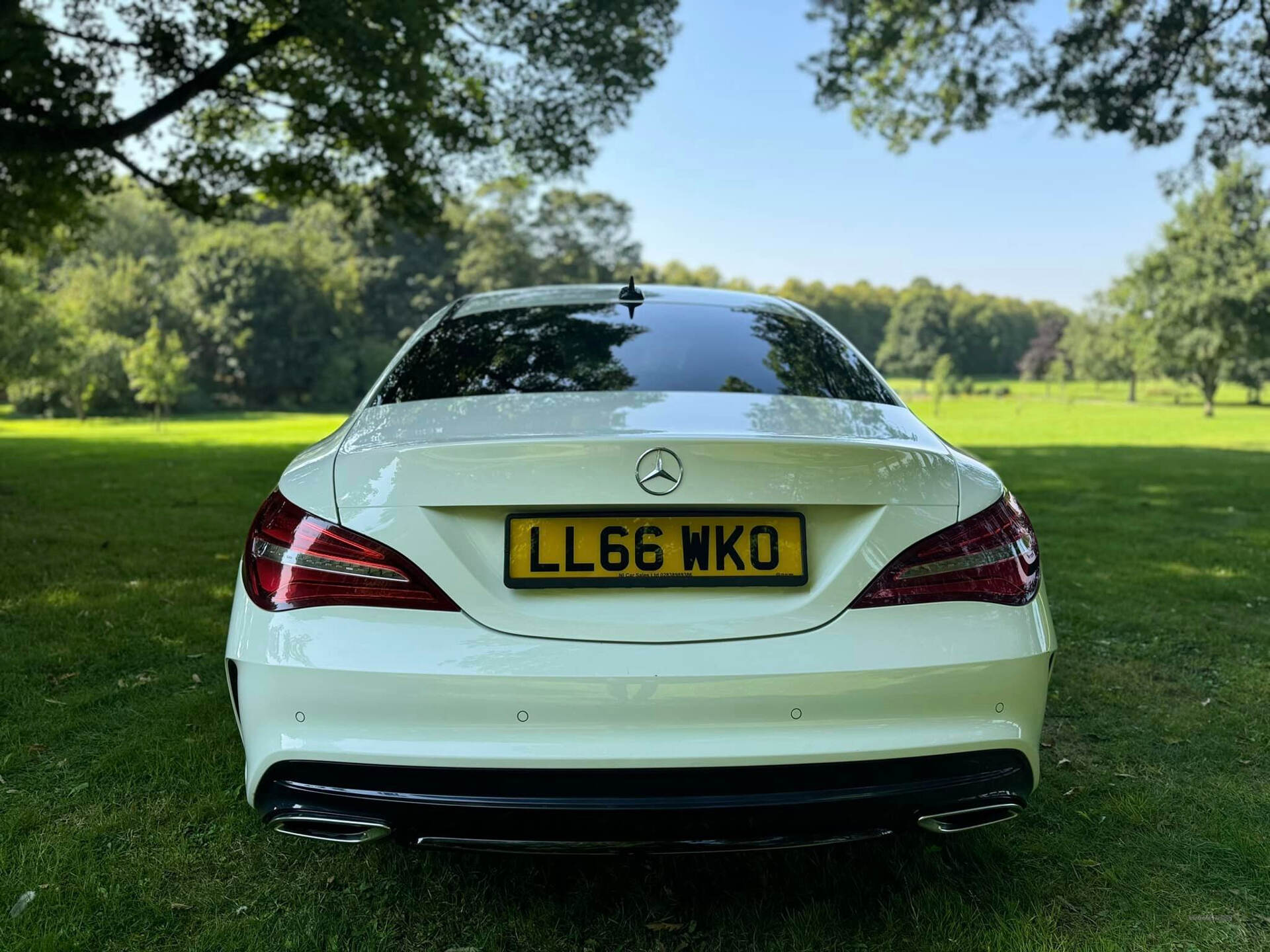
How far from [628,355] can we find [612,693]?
1.18 meters

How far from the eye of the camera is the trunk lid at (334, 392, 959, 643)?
1819 millimetres

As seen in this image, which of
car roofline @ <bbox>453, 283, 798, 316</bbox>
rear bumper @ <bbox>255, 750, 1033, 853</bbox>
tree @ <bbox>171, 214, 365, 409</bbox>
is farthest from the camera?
tree @ <bbox>171, 214, 365, 409</bbox>

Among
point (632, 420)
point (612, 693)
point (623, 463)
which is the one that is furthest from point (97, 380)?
point (612, 693)

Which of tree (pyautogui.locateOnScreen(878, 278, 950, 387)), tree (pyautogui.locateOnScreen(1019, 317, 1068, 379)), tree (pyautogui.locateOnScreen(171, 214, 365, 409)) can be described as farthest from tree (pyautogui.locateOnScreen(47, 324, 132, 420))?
tree (pyautogui.locateOnScreen(1019, 317, 1068, 379))

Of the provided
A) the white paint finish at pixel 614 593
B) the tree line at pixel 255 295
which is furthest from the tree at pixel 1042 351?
the white paint finish at pixel 614 593

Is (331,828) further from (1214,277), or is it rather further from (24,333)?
(1214,277)

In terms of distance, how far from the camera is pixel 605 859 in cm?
249

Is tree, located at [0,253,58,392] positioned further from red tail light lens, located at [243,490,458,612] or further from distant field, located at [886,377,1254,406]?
distant field, located at [886,377,1254,406]

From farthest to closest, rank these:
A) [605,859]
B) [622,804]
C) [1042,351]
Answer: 1. [1042,351]
2. [605,859]
3. [622,804]

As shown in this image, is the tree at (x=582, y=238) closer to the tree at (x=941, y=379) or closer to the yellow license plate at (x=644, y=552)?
the tree at (x=941, y=379)

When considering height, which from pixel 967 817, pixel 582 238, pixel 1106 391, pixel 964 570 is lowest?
pixel 1106 391

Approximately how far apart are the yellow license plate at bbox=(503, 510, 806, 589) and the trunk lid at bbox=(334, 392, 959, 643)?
0.02 m

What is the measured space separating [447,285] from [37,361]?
118ft

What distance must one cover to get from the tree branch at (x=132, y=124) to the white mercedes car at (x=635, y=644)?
8.90 meters
